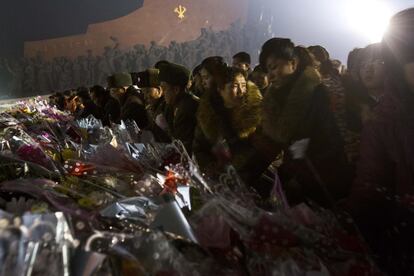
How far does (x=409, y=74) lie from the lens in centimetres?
131

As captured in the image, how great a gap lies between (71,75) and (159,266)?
57.5 ft

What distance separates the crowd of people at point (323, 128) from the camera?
4.39 feet

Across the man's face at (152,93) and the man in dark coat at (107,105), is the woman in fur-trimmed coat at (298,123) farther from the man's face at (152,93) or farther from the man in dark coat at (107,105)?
the man in dark coat at (107,105)

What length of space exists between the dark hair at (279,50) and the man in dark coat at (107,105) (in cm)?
314

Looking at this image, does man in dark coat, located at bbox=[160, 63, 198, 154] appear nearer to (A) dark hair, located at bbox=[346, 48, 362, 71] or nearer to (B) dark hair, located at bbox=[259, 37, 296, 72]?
(B) dark hair, located at bbox=[259, 37, 296, 72]

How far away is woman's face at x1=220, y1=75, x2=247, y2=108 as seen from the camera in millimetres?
2576

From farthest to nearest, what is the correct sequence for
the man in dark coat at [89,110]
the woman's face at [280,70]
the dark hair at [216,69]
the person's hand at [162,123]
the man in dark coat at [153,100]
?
1. the man in dark coat at [89,110]
2. the man in dark coat at [153,100]
3. the person's hand at [162,123]
4. the dark hair at [216,69]
5. the woman's face at [280,70]

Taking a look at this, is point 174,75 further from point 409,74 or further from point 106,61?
point 106,61

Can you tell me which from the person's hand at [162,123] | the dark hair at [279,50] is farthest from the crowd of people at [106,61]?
the dark hair at [279,50]

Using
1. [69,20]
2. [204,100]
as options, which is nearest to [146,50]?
[69,20]

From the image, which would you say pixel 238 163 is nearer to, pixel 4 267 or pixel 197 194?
pixel 197 194

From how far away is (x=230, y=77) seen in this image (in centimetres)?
264

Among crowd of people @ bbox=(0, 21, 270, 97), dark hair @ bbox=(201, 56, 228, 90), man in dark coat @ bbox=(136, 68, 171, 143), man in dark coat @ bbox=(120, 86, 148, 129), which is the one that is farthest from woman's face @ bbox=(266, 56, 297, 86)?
crowd of people @ bbox=(0, 21, 270, 97)

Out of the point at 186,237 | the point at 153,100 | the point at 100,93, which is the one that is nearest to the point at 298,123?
the point at 186,237
